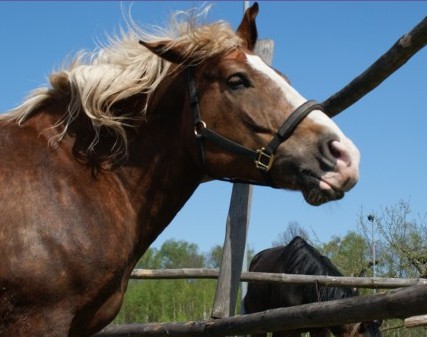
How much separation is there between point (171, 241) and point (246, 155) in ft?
168

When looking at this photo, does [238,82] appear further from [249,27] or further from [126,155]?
[126,155]

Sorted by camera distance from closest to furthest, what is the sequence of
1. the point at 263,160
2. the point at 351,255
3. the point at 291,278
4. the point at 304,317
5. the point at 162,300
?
the point at 263,160 < the point at 304,317 < the point at 291,278 < the point at 351,255 < the point at 162,300

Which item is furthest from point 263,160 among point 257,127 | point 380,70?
point 380,70

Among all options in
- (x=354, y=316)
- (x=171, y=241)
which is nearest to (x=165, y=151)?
(x=354, y=316)


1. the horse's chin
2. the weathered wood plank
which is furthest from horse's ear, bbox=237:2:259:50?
the weathered wood plank

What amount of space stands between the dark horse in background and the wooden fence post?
8.73 ft

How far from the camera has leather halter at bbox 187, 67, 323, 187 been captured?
3.37 m

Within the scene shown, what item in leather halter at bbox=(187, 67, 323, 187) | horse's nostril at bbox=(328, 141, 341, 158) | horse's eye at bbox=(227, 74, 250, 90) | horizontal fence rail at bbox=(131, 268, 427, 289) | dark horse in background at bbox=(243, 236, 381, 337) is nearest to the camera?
horse's nostril at bbox=(328, 141, 341, 158)

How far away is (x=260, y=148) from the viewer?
11.4 feet

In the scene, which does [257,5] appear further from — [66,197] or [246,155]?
[66,197]

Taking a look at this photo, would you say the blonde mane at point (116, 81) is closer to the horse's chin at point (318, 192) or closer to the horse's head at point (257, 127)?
the horse's head at point (257, 127)

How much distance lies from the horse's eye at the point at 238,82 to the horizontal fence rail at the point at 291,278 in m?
3.49

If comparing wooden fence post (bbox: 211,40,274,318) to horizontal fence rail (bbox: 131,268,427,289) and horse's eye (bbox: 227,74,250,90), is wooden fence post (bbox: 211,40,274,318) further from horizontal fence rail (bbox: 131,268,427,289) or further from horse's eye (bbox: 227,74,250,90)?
horse's eye (bbox: 227,74,250,90)

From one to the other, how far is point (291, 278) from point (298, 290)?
7.68 feet
